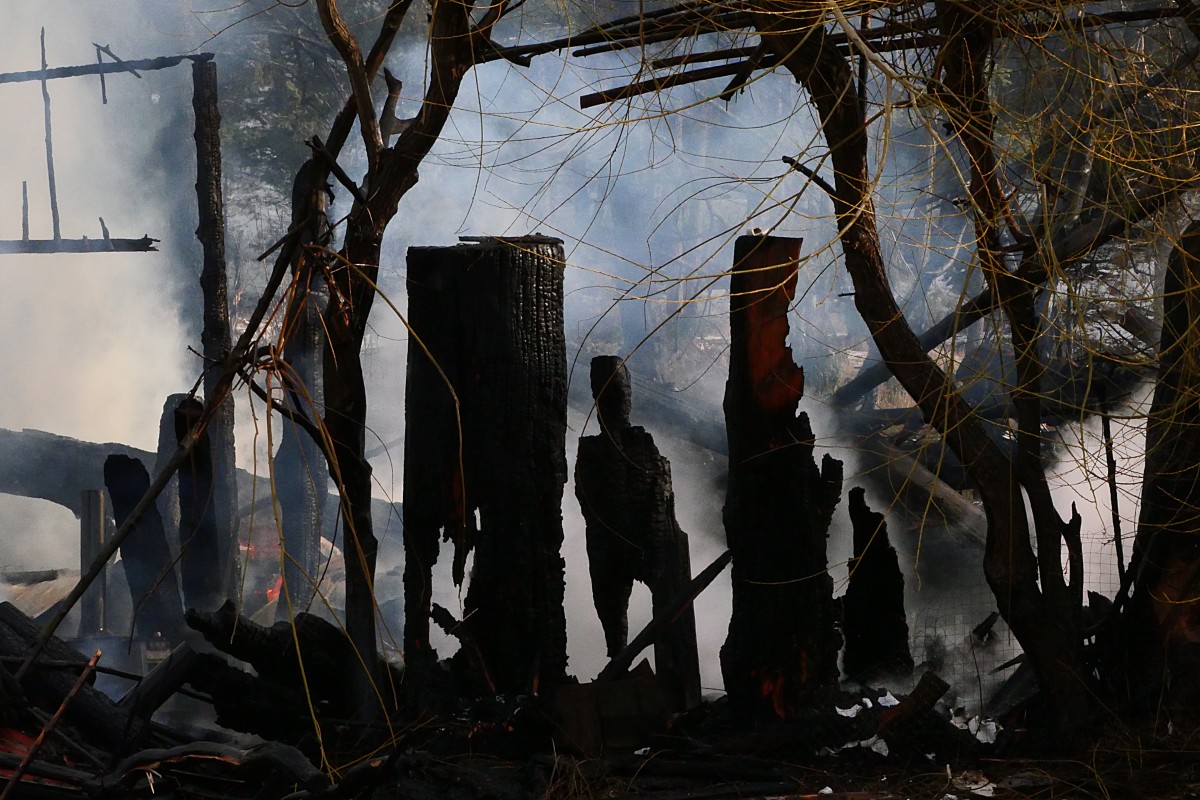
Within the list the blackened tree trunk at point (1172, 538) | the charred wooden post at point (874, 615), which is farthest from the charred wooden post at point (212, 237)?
the blackened tree trunk at point (1172, 538)

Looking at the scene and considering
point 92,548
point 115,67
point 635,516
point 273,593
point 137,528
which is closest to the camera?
point 635,516

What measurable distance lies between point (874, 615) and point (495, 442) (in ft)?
5.39

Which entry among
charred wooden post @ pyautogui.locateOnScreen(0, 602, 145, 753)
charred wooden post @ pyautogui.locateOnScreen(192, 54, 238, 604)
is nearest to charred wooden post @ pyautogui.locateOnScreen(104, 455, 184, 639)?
charred wooden post @ pyautogui.locateOnScreen(0, 602, 145, 753)

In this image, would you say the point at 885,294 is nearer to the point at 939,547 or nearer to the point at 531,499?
the point at 531,499

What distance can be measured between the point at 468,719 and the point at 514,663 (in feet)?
0.80

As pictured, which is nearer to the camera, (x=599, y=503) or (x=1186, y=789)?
(x=1186, y=789)

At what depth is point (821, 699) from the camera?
3770 millimetres

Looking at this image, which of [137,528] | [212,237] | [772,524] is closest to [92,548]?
[212,237]

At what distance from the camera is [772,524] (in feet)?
12.4

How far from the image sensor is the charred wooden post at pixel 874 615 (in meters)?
4.11

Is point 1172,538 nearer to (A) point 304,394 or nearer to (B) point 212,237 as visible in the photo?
(A) point 304,394

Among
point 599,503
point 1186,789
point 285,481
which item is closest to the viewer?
point 1186,789

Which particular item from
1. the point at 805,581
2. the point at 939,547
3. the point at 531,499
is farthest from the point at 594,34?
the point at 939,547

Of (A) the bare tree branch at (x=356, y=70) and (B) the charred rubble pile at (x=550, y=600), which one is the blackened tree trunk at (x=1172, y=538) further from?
(A) the bare tree branch at (x=356, y=70)
